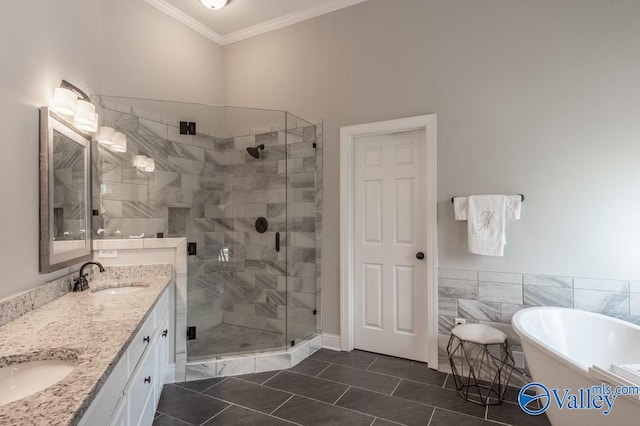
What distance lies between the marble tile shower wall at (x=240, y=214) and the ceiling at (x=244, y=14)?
123 cm

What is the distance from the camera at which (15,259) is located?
1676mm

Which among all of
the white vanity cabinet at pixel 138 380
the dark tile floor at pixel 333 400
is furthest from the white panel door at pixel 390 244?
the white vanity cabinet at pixel 138 380

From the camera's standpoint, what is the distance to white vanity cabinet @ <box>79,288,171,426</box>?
1.10 meters

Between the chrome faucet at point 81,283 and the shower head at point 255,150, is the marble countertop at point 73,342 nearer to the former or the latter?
the chrome faucet at point 81,283

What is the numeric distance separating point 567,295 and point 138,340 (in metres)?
2.77

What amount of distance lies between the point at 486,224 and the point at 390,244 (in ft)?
2.86

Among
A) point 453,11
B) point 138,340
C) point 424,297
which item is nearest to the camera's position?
point 138,340

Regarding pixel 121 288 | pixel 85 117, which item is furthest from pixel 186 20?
pixel 121 288

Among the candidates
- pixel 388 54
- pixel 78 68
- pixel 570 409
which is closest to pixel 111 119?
pixel 78 68

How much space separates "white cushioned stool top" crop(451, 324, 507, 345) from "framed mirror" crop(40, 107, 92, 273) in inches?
104

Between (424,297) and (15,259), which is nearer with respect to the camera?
(15,259)

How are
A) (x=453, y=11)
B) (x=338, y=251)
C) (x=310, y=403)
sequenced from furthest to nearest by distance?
(x=338, y=251) < (x=453, y=11) < (x=310, y=403)

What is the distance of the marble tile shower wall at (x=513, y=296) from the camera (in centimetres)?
230

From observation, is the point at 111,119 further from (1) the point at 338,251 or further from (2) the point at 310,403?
(2) the point at 310,403
